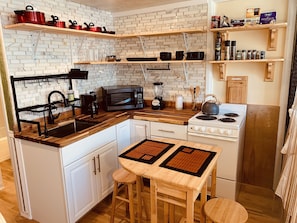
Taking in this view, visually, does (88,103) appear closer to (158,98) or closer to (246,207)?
(158,98)

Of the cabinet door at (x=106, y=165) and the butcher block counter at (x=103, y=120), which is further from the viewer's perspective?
the cabinet door at (x=106, y=165)

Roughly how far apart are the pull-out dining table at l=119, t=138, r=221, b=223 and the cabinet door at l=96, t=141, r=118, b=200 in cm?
60

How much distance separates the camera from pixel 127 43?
11.1 feet

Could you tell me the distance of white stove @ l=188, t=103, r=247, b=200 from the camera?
233 cm

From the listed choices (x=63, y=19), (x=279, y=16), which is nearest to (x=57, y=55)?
(x=63, y=19)

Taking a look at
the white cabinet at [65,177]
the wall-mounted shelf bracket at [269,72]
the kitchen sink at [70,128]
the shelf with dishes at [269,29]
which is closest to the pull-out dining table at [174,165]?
the white cabinet at [65,177]

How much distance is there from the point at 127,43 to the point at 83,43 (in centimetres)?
70

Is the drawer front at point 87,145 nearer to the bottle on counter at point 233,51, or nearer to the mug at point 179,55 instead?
the mug at point 179,55

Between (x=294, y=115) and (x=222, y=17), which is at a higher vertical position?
(x=222, y=17)

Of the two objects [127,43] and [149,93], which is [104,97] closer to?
[149,93]

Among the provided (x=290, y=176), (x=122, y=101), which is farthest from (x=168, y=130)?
(x=290, y=176)

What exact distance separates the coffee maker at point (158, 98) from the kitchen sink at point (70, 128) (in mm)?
910

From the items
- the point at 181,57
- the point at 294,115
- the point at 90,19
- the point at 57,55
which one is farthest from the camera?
the point at 90,19

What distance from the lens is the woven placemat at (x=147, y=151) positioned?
179cm
